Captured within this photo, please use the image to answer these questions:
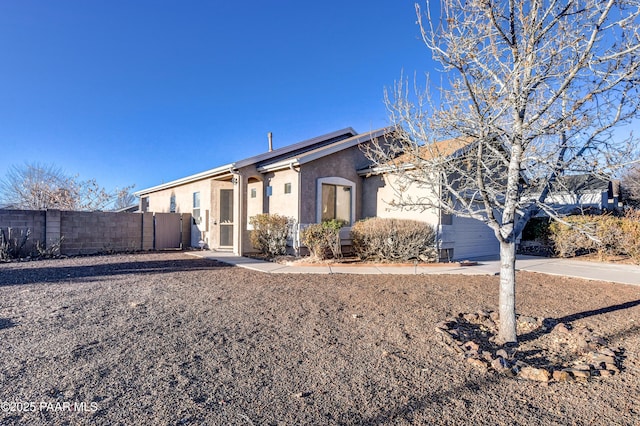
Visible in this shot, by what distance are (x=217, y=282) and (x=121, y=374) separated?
446 centimetres

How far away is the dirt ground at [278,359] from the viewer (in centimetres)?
265

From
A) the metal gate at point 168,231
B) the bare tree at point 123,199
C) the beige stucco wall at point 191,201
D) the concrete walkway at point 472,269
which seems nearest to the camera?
the concrete walkway at point 472,269

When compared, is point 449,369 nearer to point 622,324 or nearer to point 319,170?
point 622,324

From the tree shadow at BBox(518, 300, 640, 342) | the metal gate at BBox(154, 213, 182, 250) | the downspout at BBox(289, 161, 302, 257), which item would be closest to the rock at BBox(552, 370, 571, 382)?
the tree shadow at BBox(518, 300, 640, 342)

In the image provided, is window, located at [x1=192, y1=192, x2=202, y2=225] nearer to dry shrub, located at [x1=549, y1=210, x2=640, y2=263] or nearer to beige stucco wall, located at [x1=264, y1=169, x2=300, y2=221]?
beige stucco wall, located at [x1=264, y1=169, x2=300, y2=221]

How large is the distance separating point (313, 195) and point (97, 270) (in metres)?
6.96

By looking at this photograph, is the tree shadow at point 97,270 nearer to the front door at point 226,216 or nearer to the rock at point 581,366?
the front door at point 226,216

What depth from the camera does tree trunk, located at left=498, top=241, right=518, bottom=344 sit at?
14.1 ft

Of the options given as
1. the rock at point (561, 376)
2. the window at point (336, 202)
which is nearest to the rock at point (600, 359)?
the rock at point (561, 376)

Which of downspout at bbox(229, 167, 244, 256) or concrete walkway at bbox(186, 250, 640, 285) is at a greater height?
downspout at bbox(229, 167, 244, 256)

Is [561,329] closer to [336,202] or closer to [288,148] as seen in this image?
[336,202]

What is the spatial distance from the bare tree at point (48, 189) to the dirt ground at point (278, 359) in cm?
1753

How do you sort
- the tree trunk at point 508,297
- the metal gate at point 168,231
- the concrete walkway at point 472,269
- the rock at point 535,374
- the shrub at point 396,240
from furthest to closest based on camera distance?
the metal gate at point 168,231 → the shrub at point 396,240 → the concrete walkway at point 472,269 → the tree trunk at point 508,297 → the rock at point 535,374

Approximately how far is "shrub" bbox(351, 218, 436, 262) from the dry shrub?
4563 millimetres
